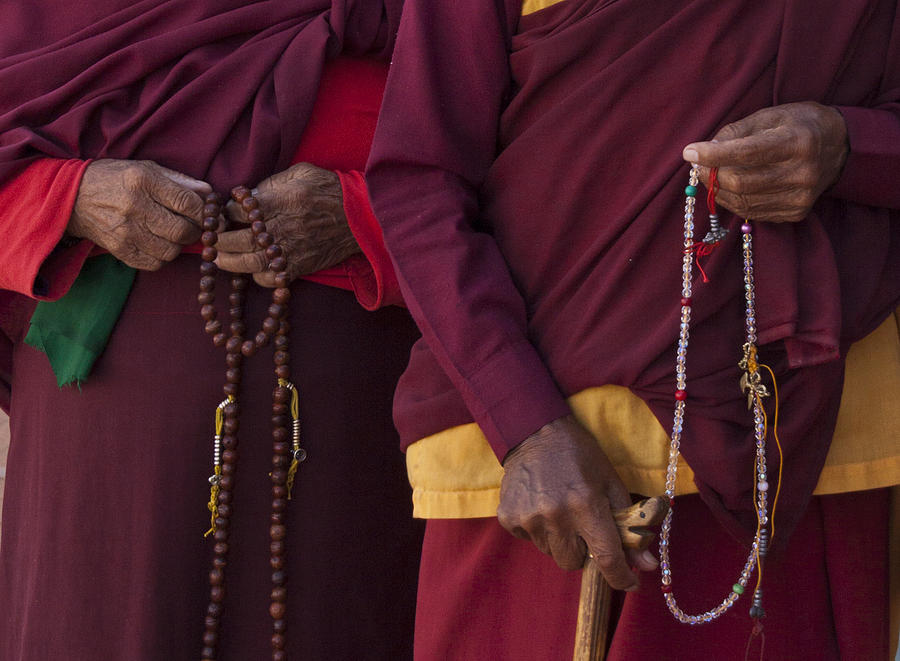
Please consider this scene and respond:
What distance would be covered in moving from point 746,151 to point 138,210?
1129 mm

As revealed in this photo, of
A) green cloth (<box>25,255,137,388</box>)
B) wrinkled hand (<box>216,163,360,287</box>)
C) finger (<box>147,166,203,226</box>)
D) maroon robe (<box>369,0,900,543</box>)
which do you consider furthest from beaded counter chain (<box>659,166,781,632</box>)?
green cloth (<box>25,255,137,388</box>)

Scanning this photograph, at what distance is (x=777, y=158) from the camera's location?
4.80ft

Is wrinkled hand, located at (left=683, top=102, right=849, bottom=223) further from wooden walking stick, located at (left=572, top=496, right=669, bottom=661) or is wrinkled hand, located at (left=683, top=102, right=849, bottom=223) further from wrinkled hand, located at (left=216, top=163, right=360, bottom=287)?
wrinkled hand, located at (left=216, top=163, right=360, bottom=287)

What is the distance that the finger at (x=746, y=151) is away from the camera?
143 cm

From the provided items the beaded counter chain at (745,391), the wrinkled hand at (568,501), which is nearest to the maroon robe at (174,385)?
the wrinkled hand at (568,501)

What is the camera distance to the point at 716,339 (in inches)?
60.6

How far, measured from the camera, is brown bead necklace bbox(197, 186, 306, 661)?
2.12 m

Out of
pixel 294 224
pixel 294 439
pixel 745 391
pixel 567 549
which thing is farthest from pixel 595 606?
pixel 294 224

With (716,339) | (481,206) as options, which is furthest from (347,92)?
(716,339)

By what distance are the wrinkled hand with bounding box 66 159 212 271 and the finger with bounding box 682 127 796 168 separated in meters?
1.00

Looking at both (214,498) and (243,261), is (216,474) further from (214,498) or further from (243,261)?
(243,261)

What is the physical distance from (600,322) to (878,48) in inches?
22.1

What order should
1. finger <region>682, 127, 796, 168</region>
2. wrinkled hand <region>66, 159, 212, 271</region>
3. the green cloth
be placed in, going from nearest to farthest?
finger <region>682, 127, 796, 168</region>, wrinkled hand <region>66, 159, 212, 271</region>, the green cloth

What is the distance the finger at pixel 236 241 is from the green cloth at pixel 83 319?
220 mm
